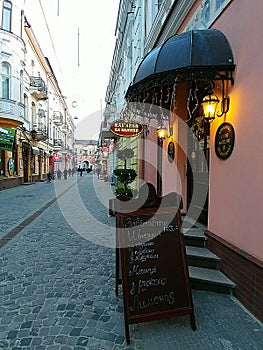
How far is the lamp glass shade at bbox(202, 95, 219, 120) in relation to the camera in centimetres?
405

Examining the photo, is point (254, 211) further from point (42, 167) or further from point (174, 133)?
point (42, 167)

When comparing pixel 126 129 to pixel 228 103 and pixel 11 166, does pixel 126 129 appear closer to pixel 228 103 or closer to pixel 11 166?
pixel 228 103

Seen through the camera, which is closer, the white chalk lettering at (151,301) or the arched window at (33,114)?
the white chalk lettering at (151,301)

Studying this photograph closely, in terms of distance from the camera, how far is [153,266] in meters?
3.03

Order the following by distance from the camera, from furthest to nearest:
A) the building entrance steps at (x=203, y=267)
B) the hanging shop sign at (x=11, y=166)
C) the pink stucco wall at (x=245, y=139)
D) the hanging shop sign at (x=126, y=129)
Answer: the hanging shop sign at (x=11, y=166), the hanging shop sign at (x=126, y=129), the building entrance steps at (x=203, y=267), the pink stucco wall at (x=245, y=139)

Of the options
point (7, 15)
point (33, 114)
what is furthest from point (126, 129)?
point (33, 114)

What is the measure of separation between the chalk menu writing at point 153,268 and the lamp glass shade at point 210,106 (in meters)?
1.79

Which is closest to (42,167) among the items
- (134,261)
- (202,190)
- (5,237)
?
(5,237)

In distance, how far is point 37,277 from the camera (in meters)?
4.23

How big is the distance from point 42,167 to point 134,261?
29.9m

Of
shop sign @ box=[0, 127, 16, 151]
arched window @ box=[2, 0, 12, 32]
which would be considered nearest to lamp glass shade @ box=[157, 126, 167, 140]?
shop sign @ box=[0, 127, 16, 151]

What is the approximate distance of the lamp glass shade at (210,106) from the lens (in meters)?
4.05

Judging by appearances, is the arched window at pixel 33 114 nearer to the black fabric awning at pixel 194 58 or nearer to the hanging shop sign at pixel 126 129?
the hanging shop sign at pixel 126 129

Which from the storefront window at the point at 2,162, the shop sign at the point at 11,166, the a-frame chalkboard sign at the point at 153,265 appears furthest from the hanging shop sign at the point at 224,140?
the shop sign at the point at 11,166
